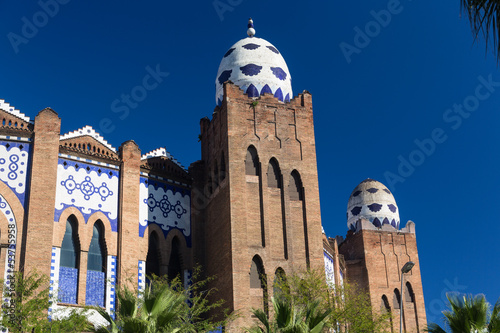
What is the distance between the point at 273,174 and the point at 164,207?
3633 mm

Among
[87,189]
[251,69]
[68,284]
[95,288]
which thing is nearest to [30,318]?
[68,284]

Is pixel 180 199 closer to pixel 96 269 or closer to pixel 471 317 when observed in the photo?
pixel 96 269

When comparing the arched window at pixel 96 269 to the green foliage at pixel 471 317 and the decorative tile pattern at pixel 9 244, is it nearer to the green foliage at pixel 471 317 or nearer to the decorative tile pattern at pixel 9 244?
the decorative tile pattern at pixel 9 244

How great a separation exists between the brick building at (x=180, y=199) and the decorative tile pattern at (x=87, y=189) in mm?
31

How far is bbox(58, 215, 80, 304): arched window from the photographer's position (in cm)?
1902

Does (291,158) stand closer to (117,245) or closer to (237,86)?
(237,86)

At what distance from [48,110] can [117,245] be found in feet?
14.5

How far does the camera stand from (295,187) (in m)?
21.6

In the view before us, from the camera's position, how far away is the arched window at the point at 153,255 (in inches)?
844

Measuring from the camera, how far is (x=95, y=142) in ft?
70.5

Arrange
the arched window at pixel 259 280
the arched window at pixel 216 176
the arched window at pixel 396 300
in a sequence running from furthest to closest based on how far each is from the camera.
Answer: the arched window at pixel 396 300
the arched window at pixel 216 176
the arched window at pixel 259 280

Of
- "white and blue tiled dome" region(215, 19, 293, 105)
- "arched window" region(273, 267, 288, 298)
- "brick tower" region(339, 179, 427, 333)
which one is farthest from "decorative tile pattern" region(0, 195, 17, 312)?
"brick tower" region(339, 179, 427, 333)

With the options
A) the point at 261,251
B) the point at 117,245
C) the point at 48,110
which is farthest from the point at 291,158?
the point at 48,110

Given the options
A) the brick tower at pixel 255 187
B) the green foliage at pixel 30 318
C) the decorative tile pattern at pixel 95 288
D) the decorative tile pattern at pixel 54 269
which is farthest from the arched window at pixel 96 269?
the green foliage at pixel 30 318
